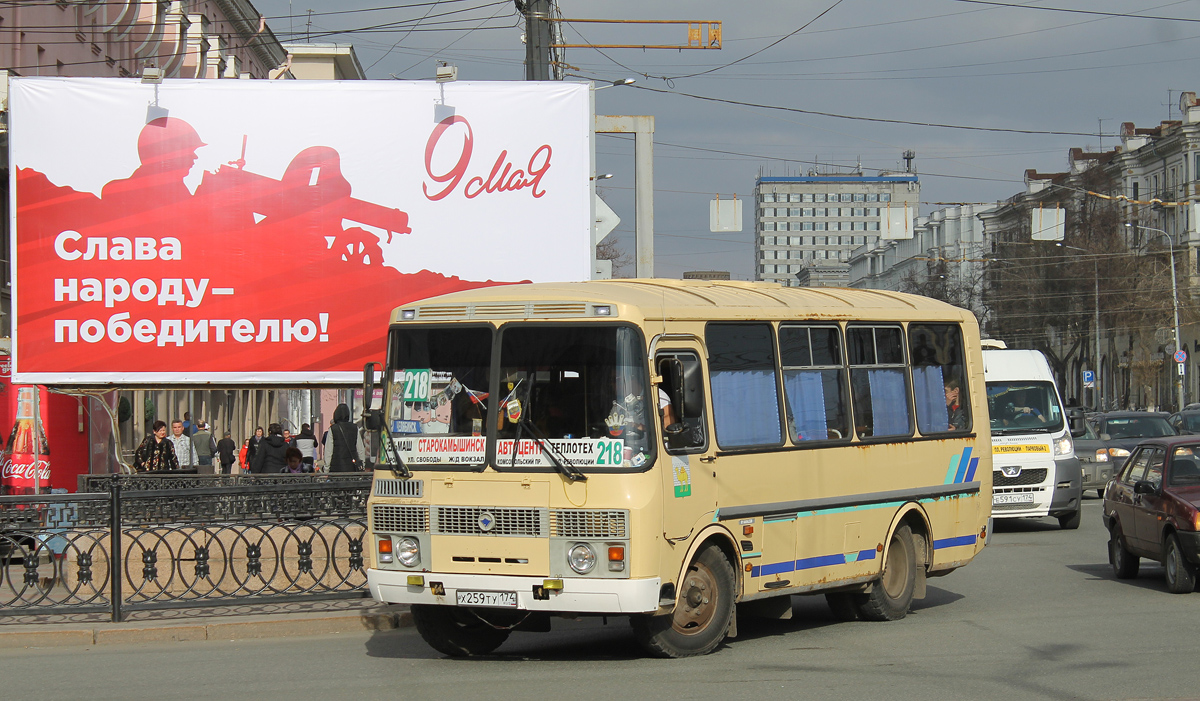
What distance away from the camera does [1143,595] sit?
1262 centimetres

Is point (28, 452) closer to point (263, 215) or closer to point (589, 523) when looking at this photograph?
point (263, 215)

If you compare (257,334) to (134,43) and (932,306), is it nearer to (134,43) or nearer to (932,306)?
(932,306)

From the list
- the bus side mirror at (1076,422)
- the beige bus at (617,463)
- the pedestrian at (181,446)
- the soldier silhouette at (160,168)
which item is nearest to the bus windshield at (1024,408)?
the bus side mirror at (1076,422)

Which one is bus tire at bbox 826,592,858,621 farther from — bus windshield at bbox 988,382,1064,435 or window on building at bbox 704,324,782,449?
bus windshield at bbox 988,382,1064,435

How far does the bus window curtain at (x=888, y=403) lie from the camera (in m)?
11.2

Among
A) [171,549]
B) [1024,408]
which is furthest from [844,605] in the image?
[1024,408]

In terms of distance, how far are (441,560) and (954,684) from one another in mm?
3270

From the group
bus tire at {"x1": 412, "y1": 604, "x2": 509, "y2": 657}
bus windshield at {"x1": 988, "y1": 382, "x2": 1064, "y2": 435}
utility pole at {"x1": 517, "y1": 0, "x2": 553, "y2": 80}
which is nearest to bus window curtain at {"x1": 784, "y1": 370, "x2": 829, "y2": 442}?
bus tire at {"x1": 412, "y1": 604, "x2": 509, "y2": 657}

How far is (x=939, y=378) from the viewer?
12164 millimetres

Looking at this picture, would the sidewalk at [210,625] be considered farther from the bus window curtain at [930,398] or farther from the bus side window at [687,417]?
the bus window curtain at [930,398]

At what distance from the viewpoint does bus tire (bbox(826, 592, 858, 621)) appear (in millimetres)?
11359

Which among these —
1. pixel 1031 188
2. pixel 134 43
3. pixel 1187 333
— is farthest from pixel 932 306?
pixel 1031 188

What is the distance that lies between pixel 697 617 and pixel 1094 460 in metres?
16.2

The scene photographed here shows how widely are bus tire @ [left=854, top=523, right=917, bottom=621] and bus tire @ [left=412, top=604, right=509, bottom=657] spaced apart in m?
3.27
